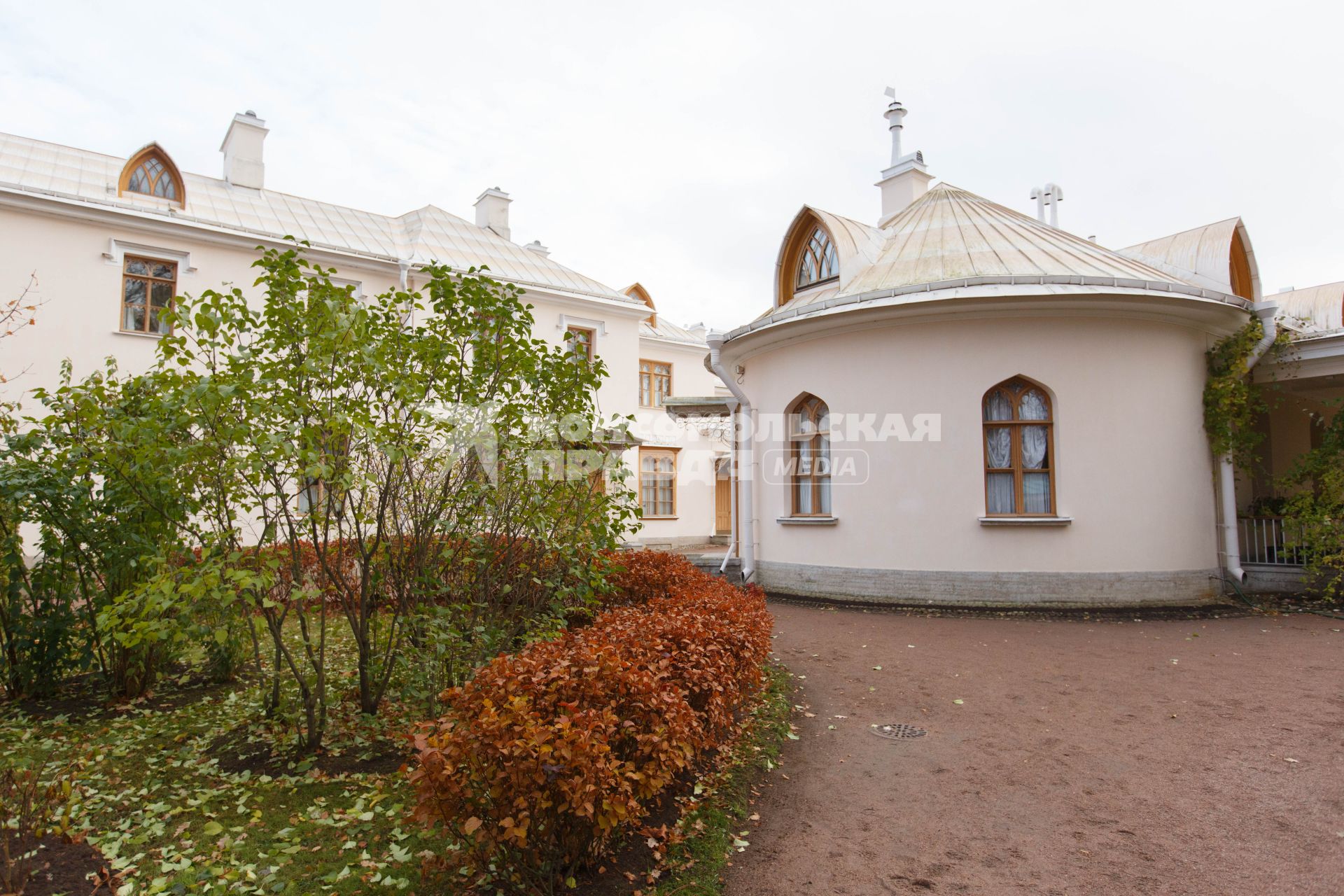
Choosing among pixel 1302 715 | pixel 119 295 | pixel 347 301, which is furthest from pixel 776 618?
pixel 119 295

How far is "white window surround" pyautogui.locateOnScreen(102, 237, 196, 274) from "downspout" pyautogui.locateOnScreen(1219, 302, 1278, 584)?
18156mm

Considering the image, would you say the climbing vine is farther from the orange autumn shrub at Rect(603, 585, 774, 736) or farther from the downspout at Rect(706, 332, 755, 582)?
the orange autumn shrub at Rect(603, 585, 774, 736)

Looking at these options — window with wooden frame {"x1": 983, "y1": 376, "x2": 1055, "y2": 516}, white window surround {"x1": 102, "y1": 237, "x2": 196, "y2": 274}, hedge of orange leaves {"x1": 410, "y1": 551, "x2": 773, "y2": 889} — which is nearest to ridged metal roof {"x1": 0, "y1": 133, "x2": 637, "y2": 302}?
white window surround {"x1": 102, "y1": 237, "x2": 196, "y2": 274}

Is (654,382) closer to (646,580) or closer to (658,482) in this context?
(658,482)

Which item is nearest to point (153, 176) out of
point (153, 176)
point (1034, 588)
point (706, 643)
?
point (153, 176)

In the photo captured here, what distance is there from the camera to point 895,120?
619 inches

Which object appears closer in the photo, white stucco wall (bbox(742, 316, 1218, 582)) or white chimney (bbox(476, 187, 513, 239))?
white stucco wall (bbox(742, 316, 1218, 582))

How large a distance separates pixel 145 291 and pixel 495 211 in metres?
9.64

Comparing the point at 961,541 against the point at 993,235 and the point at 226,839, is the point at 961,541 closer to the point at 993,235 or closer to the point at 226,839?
the point at 993,235

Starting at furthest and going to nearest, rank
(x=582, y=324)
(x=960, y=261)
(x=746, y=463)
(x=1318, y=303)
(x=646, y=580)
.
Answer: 1. (x=582, y=324)
2. (x=1318, y=303)
3. (x=746, y=463)
4. (x=960, y=261)
5. (x=646, y=580)

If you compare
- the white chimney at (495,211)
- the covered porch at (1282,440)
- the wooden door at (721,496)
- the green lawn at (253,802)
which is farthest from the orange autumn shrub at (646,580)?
the wooden door at (721,496)

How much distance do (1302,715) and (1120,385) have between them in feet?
18.4

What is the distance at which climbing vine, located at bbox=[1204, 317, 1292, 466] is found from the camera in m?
10.7

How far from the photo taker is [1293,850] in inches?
138
